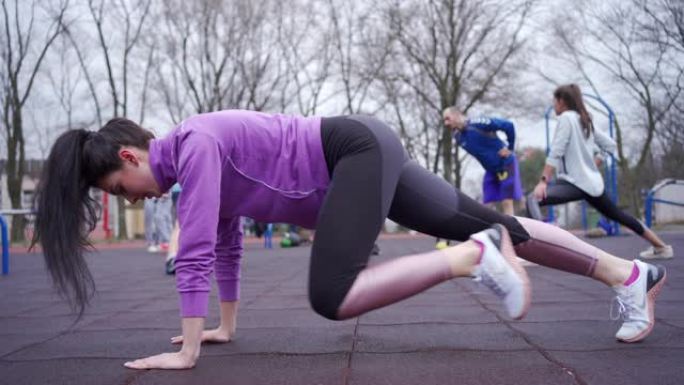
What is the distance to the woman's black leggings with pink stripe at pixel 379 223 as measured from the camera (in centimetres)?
183

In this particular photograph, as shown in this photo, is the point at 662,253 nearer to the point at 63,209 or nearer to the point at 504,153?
the point at 504,153

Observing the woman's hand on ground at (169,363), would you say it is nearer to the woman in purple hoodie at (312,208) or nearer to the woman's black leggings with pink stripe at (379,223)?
the woman in purple hoodie at (312,208)

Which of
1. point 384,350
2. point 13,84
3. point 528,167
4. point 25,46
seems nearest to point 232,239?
point 384,350

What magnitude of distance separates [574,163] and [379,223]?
377cm

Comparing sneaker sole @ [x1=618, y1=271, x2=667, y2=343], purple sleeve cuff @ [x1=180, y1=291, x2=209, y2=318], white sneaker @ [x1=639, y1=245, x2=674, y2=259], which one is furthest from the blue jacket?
purple sleeve cuff @ [x1=180, y1=291, x2=209, y2=318]

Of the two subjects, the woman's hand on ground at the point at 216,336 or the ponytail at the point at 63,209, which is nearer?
the ponytail at the point at 63,209

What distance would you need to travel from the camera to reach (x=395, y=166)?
78.8 inches

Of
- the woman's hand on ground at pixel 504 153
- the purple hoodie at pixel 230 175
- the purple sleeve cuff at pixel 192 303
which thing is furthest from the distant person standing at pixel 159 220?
the purple sleeve cuff at pixel 192 303

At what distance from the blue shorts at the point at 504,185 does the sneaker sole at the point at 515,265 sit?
3.95m

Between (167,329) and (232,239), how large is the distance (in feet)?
2.50

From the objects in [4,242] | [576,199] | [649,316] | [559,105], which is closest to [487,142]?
[559,105]

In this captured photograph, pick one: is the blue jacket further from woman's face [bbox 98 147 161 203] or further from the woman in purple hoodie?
woman's face [bbox 98 147 161 203]

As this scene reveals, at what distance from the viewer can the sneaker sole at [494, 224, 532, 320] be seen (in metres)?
1.83

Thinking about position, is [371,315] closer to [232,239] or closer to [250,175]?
[232,239]
